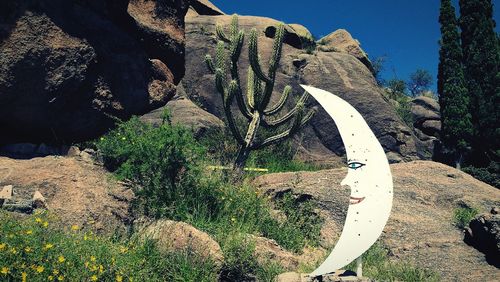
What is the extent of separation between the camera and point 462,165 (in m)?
19.0

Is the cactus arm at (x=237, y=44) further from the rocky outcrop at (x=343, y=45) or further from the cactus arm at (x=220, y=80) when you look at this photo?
the rocky outcrop at (x=343, y=45)

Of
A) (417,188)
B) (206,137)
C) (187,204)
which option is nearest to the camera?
(187,204)

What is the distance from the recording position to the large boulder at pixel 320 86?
57.4 ft

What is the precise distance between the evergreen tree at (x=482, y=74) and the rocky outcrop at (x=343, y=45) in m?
4.57

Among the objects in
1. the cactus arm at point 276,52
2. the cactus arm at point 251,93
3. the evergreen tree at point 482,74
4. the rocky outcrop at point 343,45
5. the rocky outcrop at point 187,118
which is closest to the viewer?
the cactus arm at point 276,52

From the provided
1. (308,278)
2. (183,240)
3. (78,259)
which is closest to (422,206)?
(308,278)

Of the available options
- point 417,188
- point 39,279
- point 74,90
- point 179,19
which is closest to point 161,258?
point 39,279

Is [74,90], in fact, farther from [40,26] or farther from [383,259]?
[383,259]

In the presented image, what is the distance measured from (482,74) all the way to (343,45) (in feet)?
22.8

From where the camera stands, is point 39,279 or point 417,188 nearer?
point 39,279

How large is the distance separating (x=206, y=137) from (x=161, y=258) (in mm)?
7549

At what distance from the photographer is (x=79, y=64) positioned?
31.4 ft

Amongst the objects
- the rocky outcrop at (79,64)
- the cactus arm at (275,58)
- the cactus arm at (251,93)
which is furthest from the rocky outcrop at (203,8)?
the cactus arm at (275,58)

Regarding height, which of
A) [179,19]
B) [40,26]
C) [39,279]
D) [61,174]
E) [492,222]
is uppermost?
[179,19]
